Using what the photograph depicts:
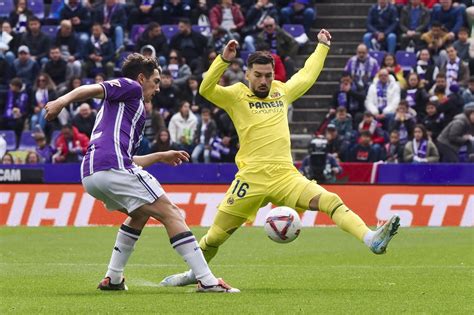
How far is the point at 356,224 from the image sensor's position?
11867 mm

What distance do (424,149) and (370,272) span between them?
41.0 ft

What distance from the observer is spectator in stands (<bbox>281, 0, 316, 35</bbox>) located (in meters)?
31.1

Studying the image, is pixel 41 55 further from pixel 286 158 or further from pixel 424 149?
pixel 286 158

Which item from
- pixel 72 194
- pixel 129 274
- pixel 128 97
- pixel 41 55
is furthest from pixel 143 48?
pixel 128 97

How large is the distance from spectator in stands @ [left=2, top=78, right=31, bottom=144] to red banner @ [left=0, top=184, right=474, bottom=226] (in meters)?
5.43

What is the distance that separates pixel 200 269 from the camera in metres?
11.2

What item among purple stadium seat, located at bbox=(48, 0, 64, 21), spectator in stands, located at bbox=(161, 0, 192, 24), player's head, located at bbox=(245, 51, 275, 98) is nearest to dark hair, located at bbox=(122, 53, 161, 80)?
player's head, located at bbox=(245, 51, 275, 98)

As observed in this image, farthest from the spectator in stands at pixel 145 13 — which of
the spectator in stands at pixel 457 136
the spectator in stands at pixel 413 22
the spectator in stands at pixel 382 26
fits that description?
the spectator in stands at pixel 457 136

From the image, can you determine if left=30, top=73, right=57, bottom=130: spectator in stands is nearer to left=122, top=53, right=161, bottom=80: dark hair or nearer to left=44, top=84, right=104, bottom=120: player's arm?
left=122, top=53, right=161, bottom=80: dark hair

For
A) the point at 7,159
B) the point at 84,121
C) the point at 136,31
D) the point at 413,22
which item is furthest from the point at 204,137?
the point at 413,22

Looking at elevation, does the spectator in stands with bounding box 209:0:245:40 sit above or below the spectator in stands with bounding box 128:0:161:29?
above

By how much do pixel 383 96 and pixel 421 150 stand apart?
88.2 inches

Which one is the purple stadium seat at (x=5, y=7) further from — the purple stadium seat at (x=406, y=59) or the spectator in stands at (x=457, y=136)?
the spectator in stands at (x=457, y=136)

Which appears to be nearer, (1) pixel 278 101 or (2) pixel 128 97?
(2) pixel 128 97
